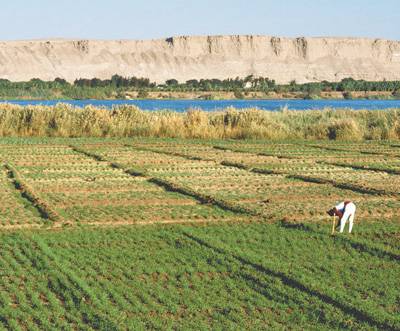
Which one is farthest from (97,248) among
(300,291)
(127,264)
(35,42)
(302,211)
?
(35,42)

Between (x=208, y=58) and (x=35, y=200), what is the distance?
144 m

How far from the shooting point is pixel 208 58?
15525cm

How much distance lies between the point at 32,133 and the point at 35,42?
131969 mm

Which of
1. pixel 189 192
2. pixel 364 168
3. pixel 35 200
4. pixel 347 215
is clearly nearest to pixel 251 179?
pixel 189 192

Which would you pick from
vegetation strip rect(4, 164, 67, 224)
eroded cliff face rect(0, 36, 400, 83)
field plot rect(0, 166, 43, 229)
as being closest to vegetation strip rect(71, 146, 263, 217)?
vegetation strip rect(4, 164, 67, 224)

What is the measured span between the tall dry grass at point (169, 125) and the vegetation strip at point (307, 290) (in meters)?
18.2

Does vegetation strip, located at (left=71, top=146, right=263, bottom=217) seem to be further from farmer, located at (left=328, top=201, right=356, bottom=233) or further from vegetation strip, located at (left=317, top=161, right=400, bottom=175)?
vegetation strip, located at (left=317, top=161, right=400, bottom=175)

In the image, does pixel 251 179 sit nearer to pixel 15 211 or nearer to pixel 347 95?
pixel 15 211

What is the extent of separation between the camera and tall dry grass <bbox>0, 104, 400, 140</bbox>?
90.5 ft

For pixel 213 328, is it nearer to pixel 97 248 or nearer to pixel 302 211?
pixel 97 248

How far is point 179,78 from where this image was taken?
148 meters

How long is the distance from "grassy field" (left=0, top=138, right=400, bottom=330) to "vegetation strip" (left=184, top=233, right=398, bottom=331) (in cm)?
2

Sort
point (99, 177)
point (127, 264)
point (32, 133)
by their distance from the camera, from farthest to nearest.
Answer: point (32, 133) < point (99, 177) < point (127, 264)

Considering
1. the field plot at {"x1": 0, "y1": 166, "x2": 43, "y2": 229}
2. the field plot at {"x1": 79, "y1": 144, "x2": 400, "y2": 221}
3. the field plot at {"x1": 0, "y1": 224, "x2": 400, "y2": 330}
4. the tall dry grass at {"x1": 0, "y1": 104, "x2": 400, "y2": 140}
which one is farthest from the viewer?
the tall dry grass at {"x1": 0, "y1": 104, "x2": 400, "y2": 140}
